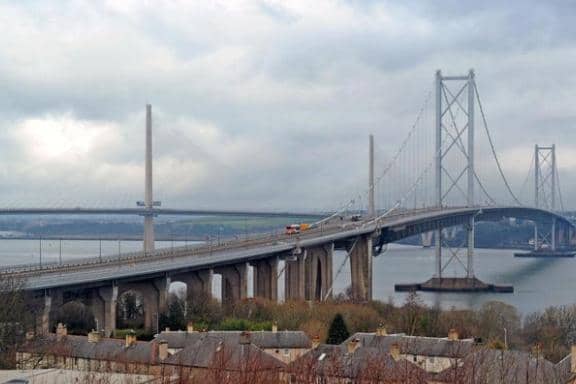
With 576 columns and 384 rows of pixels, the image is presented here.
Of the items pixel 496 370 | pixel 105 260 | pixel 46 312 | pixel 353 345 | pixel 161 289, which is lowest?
pixel 353 345

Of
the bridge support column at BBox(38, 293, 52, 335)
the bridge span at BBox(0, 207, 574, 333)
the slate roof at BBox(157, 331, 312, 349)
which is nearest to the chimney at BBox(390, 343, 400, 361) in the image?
the slate roof at BBox(157, 331, 312, 349)

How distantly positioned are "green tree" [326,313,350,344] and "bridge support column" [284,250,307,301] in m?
9.83

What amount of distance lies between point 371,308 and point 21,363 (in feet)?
35.8

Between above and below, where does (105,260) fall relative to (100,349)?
above

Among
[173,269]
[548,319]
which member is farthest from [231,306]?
[548,319]

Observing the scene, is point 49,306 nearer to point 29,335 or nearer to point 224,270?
point 29,335

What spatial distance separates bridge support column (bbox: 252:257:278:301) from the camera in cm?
2498

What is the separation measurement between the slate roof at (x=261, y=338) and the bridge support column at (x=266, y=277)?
1046cm

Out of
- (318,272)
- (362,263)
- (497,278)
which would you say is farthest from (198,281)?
(497,278)

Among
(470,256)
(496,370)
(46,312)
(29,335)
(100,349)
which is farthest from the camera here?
(470,256)

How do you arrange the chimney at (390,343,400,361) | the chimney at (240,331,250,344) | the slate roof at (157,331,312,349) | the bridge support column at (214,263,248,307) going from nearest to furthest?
the chimney at (390,343,400,361), the chimney at (240,331,250,344), the slate roof at (157,331,312,349), the bridge support column at (214,263,248,307)

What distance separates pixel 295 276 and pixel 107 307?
9.08m

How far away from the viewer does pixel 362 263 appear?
3067cm

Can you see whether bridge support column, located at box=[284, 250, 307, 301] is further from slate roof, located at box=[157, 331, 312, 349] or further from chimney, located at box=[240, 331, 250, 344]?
chimney, located at box=[240, 331, 250, 344]
